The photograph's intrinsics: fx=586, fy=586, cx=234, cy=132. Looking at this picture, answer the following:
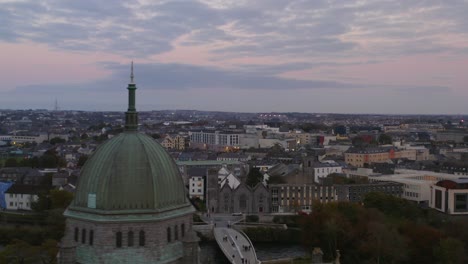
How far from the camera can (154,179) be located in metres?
17.9

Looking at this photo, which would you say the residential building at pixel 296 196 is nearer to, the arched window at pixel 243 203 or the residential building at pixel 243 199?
the residential building at pixel 243 199

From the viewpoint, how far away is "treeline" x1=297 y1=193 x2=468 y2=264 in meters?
41.1

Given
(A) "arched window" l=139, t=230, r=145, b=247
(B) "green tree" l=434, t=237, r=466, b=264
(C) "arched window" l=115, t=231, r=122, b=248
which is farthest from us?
(B) "green tree" l=434, t=237, r=466, b=264

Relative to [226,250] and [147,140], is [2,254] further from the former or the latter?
[147,140]

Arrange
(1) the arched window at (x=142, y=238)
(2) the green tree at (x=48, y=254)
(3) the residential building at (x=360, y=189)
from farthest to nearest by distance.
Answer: (3) the residential building at (x=360, y=189) < (2) the green tree at (x=48, y=254) < (1) the arched window at (x=142, y=238)

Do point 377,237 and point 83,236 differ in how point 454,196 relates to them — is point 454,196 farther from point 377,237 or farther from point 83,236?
point 83,236

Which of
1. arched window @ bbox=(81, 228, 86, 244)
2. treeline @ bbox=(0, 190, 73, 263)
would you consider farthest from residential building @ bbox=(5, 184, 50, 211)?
arched window @ bbox=(81, 228, 86, 244)

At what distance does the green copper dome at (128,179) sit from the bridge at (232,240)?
27.7 m

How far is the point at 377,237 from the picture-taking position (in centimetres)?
4188

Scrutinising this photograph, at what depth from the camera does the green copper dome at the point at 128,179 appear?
17.7 metres

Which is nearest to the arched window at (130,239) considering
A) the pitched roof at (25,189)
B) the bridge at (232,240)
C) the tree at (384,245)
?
the tree at (384,245)

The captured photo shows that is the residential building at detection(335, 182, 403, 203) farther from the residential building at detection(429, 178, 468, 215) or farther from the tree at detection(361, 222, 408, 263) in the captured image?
the tree at detection(361, 222, 408, 263)

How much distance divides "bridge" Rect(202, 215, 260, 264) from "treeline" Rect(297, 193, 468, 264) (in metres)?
5.18

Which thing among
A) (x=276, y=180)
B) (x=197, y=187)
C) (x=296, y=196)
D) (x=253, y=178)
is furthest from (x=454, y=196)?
(x=197, y=187)
